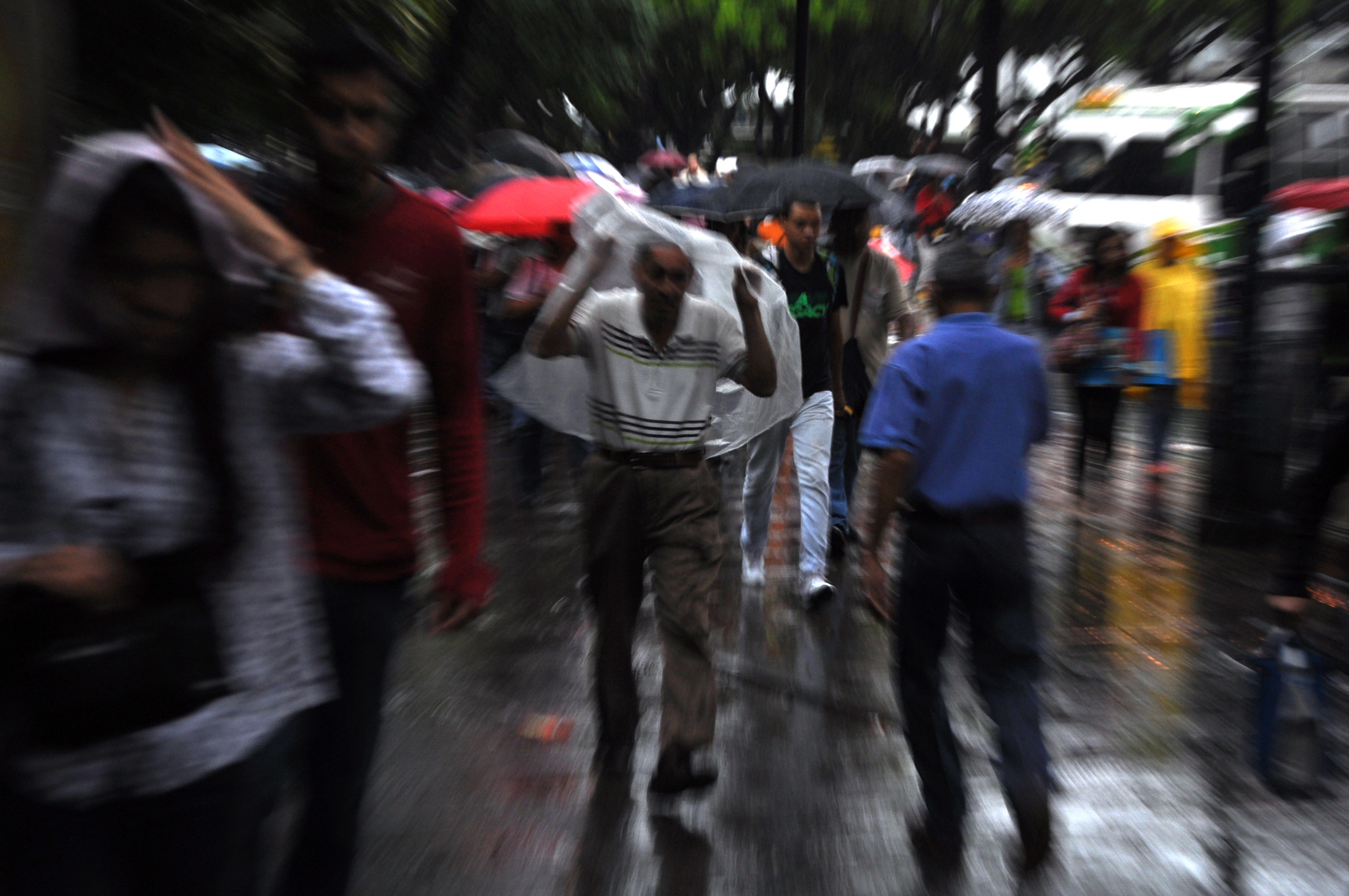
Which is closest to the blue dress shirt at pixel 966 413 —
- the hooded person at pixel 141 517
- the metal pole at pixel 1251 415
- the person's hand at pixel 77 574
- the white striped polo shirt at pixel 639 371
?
the white striped polo shirt at pixel 639 371

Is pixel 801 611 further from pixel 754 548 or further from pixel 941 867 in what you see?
pixel 941 867

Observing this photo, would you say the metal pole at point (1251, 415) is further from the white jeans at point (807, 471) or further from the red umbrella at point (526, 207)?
the red umbrella at point (526, 207)

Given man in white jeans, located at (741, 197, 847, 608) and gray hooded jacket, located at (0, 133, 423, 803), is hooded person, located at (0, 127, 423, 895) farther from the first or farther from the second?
man in white jeans, located at (741, 197, 847, 608)

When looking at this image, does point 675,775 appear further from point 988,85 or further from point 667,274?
point 988,85

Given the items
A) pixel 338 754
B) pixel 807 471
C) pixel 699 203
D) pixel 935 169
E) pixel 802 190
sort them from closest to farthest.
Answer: pixel 338 754
pixel 802 190
pixel 807 471
pixel 699 203
pixel 935 169

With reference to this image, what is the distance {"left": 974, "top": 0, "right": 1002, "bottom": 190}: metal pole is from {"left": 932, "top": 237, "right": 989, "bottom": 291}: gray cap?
9004 millimetres

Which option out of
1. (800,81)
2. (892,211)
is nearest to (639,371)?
(892,211)

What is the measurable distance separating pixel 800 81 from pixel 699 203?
24.9ft

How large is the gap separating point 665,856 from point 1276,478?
5.65m

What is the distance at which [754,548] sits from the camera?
6.87 m

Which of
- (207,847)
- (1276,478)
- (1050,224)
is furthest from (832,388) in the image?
(1050,224)

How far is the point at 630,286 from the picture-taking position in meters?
4.22

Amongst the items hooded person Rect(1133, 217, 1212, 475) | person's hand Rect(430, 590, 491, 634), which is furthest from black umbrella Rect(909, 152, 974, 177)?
person's hand Rect(430, 590, 491, 634)

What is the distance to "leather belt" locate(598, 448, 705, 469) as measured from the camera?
4062 millimetres
